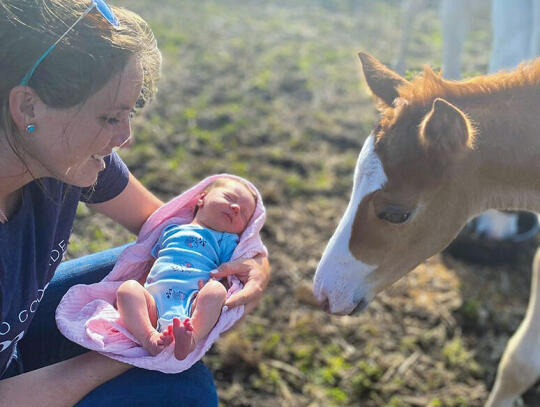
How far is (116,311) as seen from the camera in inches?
75.0

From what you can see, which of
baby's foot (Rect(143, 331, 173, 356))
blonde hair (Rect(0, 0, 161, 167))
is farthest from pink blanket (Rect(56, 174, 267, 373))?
blonde hair (Rect(0, 0, 161, 167))

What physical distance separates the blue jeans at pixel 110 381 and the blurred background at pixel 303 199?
0.96 metres

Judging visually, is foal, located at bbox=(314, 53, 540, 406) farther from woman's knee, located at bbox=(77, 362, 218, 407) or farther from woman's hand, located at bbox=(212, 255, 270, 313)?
woman's knee, located at bbox=(77, 362, 218, 407)

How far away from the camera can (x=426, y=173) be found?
203cm

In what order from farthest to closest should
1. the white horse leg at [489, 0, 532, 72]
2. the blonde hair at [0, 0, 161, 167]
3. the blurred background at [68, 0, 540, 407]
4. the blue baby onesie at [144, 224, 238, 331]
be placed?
the white horse leg at [489, 0, 532, 72], the blurred background at [68, 0, 540, 407], the blue baby onesie at [144, 224, 238, 331], the blonde hair at [0, 0, 161, 167]

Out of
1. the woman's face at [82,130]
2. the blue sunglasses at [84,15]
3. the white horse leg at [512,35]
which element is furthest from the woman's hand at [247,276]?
the white horse leg at [512,35]

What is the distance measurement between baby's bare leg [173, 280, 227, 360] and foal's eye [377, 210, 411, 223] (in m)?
0.60

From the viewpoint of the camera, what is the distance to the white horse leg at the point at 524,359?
257 centimetres

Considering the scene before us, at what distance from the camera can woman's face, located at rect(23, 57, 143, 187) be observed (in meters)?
1.52

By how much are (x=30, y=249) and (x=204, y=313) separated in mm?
511

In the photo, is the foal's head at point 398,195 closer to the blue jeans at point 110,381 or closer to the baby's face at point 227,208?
the baby's face at point 227,208

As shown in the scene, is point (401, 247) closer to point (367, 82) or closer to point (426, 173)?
point (426, 173)

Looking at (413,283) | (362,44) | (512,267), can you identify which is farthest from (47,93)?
(362,44)

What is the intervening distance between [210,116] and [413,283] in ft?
8.01
